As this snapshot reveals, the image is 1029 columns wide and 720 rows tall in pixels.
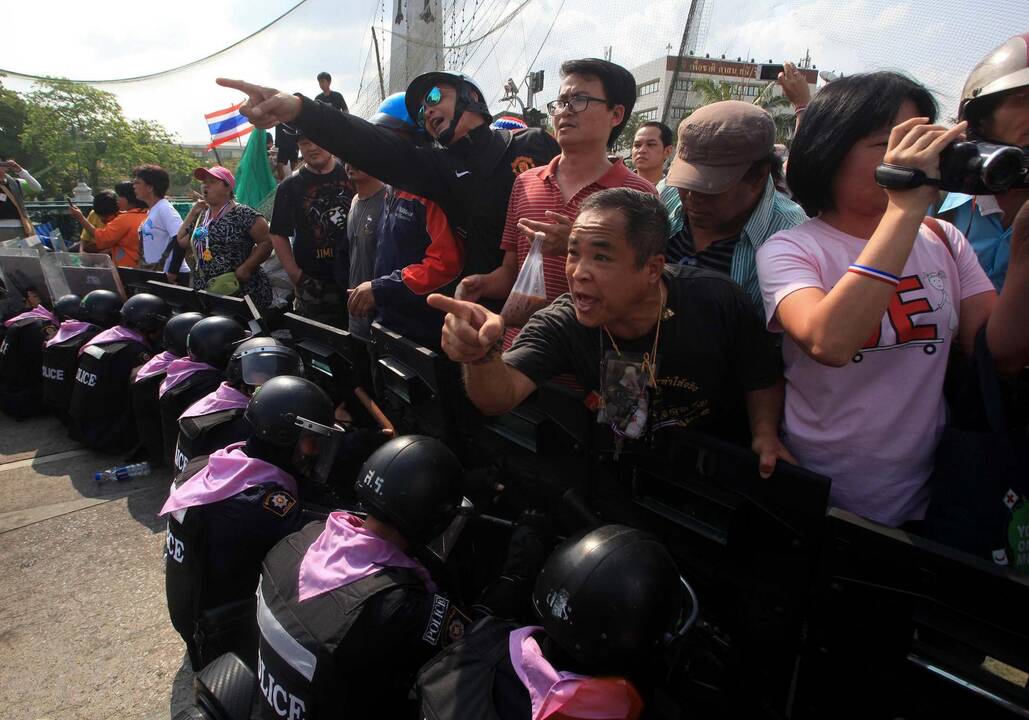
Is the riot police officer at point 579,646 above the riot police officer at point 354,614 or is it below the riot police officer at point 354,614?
above

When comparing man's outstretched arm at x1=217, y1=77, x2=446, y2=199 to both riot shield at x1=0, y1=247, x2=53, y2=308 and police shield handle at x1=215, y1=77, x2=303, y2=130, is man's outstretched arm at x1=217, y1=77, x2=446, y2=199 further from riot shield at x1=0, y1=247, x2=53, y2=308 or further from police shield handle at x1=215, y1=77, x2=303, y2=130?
riot shield at x1=0, y1=247, x2=53, y2=308

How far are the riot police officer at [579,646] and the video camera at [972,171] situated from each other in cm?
103

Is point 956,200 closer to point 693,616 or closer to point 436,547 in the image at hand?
point 693,616

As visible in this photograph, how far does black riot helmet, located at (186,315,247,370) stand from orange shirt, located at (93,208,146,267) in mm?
4009

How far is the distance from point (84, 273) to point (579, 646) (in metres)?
6.63

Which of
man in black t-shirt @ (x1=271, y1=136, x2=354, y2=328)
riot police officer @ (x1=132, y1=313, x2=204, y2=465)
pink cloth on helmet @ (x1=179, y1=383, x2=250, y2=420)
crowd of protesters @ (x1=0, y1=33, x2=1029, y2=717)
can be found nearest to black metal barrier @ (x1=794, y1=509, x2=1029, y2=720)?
crowd of protesters @ (x1=0, y1=33, x2=1029, y2=717)

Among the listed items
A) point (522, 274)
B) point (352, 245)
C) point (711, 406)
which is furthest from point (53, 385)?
point (711, 406)

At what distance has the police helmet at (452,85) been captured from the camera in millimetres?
3006

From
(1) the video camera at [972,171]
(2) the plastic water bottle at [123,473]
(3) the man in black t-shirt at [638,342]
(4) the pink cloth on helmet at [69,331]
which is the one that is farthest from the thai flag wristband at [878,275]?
(4) the pink cloth on helmet at [69,331]

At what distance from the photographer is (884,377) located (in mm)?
1521

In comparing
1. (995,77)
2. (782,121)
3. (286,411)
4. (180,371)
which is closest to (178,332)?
(180,371)

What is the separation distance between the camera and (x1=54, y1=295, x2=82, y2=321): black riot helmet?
223 inches

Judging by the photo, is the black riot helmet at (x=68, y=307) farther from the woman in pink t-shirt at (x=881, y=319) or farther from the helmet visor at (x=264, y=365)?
the woman in pink t-shirt at (x=881, y=319)

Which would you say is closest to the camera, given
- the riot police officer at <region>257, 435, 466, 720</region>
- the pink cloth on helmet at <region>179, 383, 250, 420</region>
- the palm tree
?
the riot police officer at <region>257, 435, 466, 720</region>
